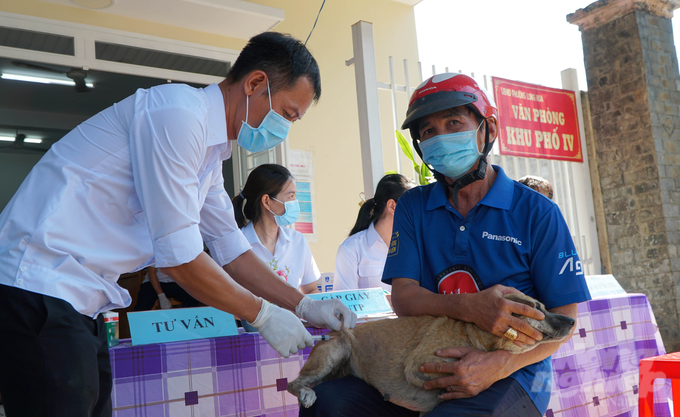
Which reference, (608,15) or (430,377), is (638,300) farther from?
(608,15)

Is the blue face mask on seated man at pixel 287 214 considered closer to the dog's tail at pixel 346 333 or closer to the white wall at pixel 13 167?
the dog's tail at pixel 346 333

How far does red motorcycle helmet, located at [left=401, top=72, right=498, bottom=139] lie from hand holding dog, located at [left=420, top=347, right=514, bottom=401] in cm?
90

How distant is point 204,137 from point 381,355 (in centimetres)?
98

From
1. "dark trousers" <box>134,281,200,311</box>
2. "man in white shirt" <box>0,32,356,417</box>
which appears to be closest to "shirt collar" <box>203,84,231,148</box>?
"man in white shirt" <box>0,32,356,417</box>

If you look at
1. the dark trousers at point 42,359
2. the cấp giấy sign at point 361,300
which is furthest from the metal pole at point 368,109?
the dark trousers at point 42,359

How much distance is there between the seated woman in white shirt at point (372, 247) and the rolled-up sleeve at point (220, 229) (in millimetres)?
2139

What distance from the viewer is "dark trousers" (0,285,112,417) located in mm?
1373

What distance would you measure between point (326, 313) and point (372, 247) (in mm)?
2340

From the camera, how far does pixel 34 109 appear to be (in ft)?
32.4

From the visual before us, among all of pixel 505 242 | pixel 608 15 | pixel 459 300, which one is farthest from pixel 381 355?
pixel 608 15

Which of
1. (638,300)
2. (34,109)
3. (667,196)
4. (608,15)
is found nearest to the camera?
(638,300)

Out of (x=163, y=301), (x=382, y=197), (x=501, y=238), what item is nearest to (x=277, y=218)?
(x=382, y=197)

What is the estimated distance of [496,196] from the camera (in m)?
1.95

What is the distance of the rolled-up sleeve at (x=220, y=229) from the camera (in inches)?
89.0
